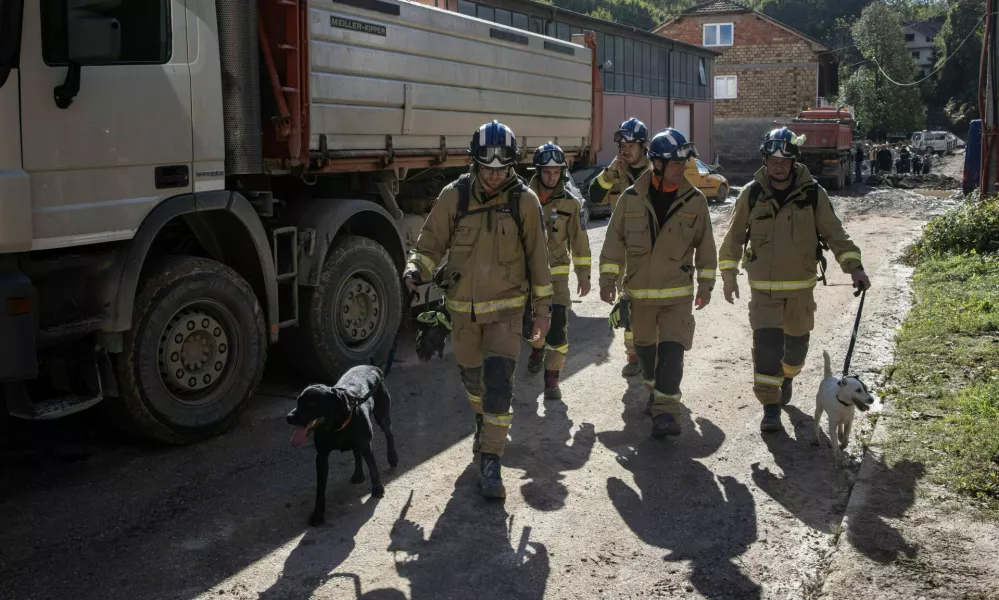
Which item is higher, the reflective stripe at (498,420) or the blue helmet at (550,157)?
the blue helmet at (550,157)

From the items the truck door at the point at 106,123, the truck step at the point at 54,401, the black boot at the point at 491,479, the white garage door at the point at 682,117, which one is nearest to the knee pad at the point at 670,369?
the black boot at the point at 491,479

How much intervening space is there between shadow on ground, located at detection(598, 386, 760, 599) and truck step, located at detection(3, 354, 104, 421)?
2.92 metres

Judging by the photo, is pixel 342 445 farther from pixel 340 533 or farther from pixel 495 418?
pixel 495 418

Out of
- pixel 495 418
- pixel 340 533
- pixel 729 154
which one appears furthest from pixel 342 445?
pixel 729 154

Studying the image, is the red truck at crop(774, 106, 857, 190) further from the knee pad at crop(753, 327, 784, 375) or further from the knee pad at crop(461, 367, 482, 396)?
the knee pad at crop(461, 367, 482, 396)

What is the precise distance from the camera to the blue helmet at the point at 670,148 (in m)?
6.20

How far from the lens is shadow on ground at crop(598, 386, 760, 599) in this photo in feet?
14.4

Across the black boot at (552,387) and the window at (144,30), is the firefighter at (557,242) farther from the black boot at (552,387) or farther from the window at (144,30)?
the window at (144,30)

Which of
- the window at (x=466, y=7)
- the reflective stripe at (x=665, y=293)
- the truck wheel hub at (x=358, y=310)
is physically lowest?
the truck wheel hub at (x=358, y=310)

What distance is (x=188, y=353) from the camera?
6.14 m

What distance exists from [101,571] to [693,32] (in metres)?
47.2

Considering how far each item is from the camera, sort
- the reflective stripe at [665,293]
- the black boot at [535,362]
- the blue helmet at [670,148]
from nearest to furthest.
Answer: the blue helmet at [670,148] → the reflective stripe at [665,293] → the black boot at [535,362]

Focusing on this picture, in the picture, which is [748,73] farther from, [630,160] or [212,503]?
[212,503]

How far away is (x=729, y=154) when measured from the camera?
4719 centimetres
